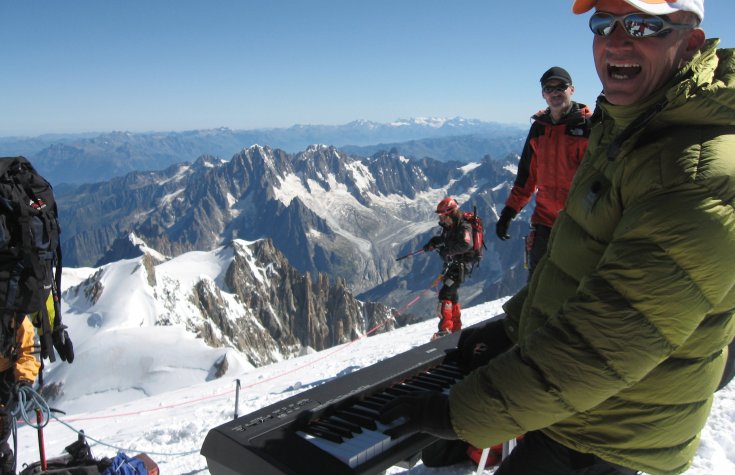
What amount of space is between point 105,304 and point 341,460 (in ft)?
303

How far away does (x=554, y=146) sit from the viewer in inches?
316

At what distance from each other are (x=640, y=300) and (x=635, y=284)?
7 centimetres

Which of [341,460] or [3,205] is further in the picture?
[3,205]

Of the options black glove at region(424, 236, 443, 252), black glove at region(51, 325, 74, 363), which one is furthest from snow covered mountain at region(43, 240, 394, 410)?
black glove at region(51, 325, 74, 363)

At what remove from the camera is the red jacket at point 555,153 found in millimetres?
7787

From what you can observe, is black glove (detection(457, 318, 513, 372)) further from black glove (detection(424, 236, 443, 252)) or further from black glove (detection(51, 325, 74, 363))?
black glove (detection(424, 236, 443, 252))

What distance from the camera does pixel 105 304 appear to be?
3297 inches

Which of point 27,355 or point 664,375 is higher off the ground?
point 664,375

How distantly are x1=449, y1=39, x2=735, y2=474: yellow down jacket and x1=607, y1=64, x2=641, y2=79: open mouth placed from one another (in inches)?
5.7

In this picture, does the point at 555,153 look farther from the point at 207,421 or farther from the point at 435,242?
the point at 207,421

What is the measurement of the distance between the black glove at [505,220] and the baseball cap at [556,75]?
2.45m

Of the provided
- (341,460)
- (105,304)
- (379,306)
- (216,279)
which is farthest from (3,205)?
(379,306)

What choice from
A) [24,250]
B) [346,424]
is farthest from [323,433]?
[24,250]

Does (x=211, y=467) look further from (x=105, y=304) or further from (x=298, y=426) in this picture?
(x=105, y=304)
